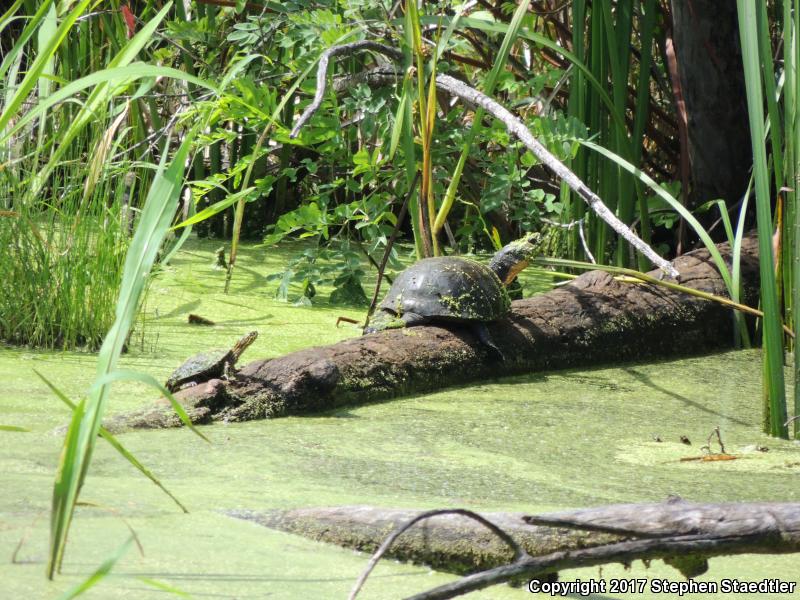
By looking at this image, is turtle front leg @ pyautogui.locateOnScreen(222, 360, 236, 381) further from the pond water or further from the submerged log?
the submerged log

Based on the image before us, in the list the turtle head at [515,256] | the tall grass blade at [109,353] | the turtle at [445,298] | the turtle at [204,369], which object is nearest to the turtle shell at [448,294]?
the turtle at [445,298]

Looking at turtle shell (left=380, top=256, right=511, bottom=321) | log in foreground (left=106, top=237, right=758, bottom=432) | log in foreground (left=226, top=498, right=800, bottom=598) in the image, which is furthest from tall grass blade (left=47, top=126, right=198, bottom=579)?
turtle shell (left=380, top=256, right=511, bottom=321)

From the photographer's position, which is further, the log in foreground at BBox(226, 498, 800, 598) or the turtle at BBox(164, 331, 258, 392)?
the turtle at BBox(164, 331, 258, 392)

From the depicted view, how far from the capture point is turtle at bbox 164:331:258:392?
2725 millimetres

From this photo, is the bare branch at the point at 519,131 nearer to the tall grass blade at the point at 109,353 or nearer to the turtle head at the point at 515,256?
the turtle head at the point at 515,256

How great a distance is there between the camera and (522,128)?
11.4 feet

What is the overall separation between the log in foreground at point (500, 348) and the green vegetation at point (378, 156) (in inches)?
8.1

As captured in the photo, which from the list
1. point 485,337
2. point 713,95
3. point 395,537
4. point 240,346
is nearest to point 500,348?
point 485,337

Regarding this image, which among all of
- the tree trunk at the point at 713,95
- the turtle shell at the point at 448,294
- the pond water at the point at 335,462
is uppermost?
the tree trunk at the point at 713,95

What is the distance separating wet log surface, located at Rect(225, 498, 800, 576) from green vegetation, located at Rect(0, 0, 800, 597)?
0.49m

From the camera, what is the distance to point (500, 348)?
351 cm

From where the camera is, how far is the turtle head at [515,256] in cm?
407

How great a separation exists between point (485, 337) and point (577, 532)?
6.63 feet

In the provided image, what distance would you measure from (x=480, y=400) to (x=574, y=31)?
180cm
